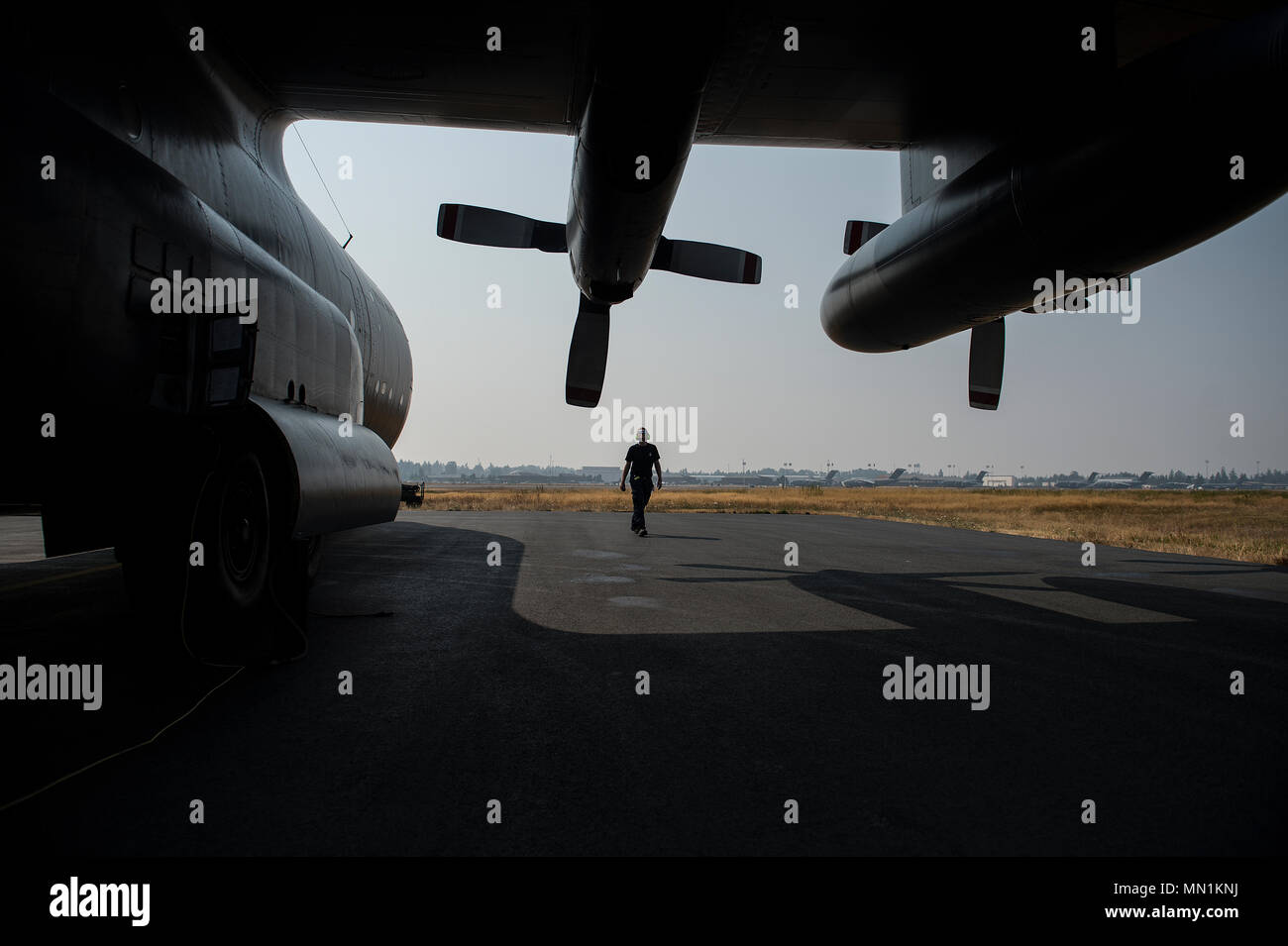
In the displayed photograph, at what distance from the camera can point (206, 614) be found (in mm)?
4703

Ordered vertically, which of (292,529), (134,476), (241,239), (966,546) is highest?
(241,239)

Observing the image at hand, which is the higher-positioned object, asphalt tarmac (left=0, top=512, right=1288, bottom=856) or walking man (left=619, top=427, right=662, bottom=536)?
walking man (left=619, top=427, right=662, bottom=536)

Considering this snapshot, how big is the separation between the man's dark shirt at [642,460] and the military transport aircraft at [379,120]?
6.11 m

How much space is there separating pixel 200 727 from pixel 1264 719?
526 cm

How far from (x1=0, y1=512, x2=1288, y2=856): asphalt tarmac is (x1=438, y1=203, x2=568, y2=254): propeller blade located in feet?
13.4

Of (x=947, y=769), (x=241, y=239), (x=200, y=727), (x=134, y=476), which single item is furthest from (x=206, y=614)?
(x=947, y=769)

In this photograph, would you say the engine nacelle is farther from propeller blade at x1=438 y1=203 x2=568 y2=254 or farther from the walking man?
the walking man

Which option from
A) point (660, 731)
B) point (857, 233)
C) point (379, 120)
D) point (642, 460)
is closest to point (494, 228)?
point (379, 120)

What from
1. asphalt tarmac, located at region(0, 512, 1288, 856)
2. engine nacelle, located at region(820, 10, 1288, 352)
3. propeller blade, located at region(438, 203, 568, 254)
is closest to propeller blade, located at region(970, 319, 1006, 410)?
engine nacelle, located at region(820, 10, 1288, 352)

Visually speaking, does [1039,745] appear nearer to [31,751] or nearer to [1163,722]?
[1163,722]

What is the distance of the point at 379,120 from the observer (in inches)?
279

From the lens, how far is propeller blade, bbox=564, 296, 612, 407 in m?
8.82

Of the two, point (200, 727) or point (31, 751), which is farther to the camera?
point (200, 727)

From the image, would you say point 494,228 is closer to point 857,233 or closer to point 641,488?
point 857,233
